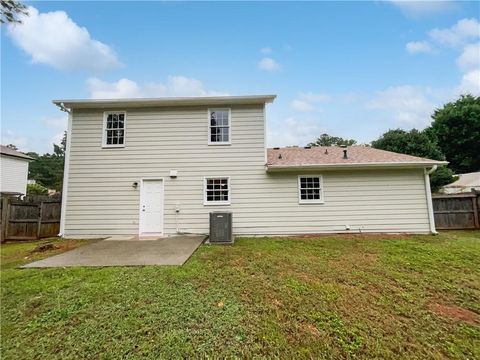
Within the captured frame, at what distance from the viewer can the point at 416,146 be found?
18.1 metres

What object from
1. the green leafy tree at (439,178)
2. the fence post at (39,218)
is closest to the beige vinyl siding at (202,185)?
the fence post at (39,218)

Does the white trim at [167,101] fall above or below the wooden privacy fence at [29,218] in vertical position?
above

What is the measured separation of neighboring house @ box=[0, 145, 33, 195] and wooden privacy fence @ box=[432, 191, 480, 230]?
2716 cm

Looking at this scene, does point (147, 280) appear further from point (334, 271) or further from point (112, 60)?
point (112, 60)

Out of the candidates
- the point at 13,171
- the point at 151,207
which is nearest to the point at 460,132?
the point at 151,207

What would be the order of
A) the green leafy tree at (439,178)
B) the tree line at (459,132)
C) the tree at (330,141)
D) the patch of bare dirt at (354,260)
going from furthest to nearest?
the tree at (330,141) < the tree line at (459,132) < the green leafy tree at (439,178) < the patch of bare dirt at (354,260)

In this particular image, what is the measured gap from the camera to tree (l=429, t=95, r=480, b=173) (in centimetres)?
2723

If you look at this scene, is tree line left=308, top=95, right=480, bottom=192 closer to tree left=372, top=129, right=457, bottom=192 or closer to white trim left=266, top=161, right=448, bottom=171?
tree left=372, top=129, right=457, bottom=192

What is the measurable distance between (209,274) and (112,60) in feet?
38.2

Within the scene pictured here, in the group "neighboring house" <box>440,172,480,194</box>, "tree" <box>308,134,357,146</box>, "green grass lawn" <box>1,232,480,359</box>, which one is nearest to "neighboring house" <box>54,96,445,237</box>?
"green grass lawn" <box>1,232,480,359</box>

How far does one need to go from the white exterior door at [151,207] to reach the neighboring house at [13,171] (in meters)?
16.5

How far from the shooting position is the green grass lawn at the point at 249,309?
2.77 meters

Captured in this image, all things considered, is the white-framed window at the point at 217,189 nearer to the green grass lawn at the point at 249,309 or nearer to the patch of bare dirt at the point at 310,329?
the green grass lawn at the point at 249,309

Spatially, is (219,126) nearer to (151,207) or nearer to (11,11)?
(151,207)
